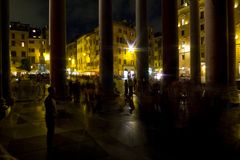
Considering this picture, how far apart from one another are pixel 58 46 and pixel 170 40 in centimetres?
809

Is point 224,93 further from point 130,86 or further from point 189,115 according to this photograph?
point 130,86

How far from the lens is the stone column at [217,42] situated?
11938mm

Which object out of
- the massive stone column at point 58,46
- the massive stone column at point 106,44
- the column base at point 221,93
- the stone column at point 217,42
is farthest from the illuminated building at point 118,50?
the column base at point 221,93

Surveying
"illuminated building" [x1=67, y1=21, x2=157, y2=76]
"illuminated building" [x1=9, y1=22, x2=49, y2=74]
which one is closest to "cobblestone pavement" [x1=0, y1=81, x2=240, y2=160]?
"illuminated building" [x1=67, y1=21, x2=157, y2=76]

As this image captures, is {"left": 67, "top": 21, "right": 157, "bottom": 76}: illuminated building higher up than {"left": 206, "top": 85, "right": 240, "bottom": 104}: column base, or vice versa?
{"left": 67, "top": 21, "right": 157, "bottom": 76}: illuminated building

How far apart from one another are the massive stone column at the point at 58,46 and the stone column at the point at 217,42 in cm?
1044

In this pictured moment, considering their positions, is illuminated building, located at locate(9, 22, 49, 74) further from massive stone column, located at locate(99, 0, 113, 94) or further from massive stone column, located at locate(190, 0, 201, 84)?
massive stone column, located at locate(99, 0, 113, 94)

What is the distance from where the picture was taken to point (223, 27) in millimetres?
11961

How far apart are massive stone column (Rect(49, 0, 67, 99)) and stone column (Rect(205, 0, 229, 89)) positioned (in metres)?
10.4

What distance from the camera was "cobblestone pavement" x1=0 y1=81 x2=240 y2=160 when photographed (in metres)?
6.88

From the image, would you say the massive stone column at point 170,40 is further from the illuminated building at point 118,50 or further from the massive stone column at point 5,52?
the illuminated building at point 118,50

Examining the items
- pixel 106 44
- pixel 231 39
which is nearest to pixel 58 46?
pixel 106 44

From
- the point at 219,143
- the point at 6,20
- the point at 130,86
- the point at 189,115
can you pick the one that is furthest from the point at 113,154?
the point at 130,86

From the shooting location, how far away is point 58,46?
18.2m
